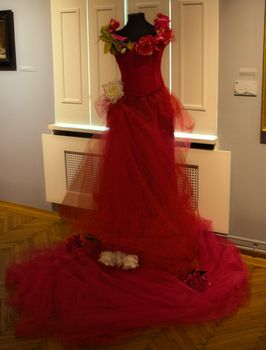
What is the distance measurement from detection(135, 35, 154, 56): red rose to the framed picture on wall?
1575mm

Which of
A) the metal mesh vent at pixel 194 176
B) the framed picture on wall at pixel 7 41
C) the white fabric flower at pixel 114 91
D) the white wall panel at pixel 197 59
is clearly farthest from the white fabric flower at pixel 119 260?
the framed picture on wall at pixel 7 41

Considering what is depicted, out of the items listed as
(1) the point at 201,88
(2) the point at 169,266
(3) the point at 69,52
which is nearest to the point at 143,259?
(2) the point at 169,266

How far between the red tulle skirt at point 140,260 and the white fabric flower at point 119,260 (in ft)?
0.09

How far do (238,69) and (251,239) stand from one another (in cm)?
105

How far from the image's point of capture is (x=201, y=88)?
291cm

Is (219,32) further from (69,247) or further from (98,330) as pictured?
(98,330)

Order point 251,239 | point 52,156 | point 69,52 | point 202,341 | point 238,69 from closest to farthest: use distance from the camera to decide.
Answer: point 202,341, point 238,69, point 251,239, point 69,52, point 52,156

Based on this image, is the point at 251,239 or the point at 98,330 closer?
the point at 98,330

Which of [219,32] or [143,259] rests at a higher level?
[219,32]

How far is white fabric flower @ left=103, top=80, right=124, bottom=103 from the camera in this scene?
2.47m

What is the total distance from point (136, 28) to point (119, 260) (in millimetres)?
1212

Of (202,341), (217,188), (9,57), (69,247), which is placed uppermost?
(9,57)

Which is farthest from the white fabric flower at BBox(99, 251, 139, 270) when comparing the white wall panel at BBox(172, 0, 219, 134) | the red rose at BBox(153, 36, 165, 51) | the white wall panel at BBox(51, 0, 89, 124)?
the white wall panel at BBox(51, 0, 89, 124)

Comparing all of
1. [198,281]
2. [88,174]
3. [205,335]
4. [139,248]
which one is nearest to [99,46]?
[88,174]
